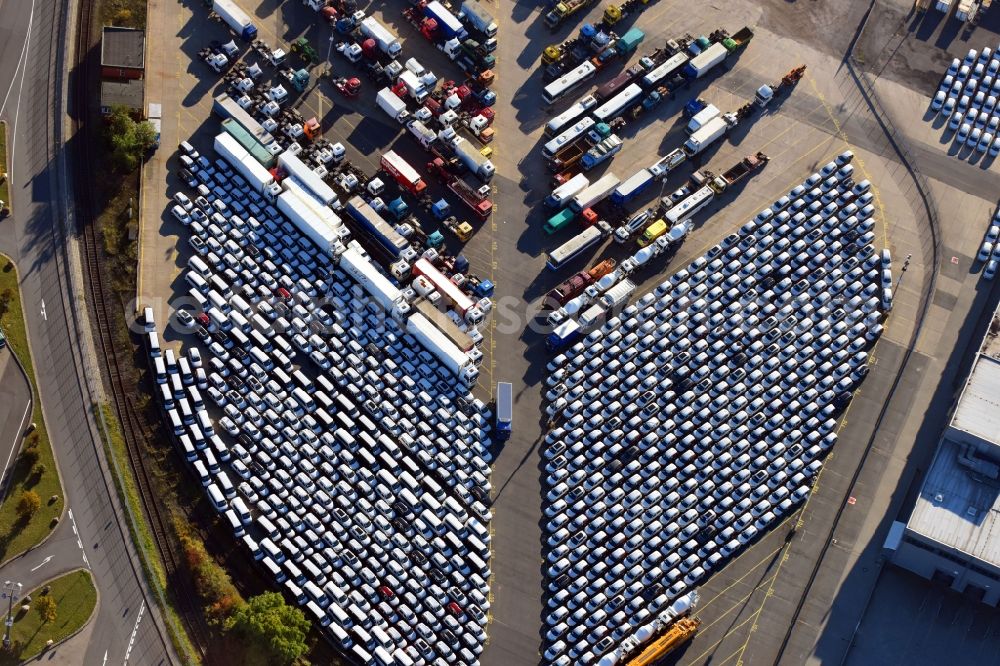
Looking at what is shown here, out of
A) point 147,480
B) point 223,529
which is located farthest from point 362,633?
point 147,480

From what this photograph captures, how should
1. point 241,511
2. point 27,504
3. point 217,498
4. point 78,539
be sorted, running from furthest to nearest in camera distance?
point 217,498
point 241,511
point 78,539
point 27,504

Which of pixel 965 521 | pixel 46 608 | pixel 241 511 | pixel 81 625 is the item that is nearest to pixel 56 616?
pixel 46 608

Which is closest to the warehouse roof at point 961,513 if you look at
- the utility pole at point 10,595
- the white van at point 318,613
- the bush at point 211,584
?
the white van at point 318,613

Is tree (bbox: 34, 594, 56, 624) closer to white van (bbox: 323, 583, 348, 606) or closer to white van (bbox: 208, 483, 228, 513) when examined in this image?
white van (bbox: 208, 483, 228, 513)

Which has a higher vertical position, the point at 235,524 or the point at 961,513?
the point at 961,513

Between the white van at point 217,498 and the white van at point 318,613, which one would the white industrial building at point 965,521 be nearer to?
the white van at point 318,613

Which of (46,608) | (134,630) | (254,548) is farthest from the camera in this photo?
(254,548)

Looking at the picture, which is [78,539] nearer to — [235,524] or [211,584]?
[211,584]
